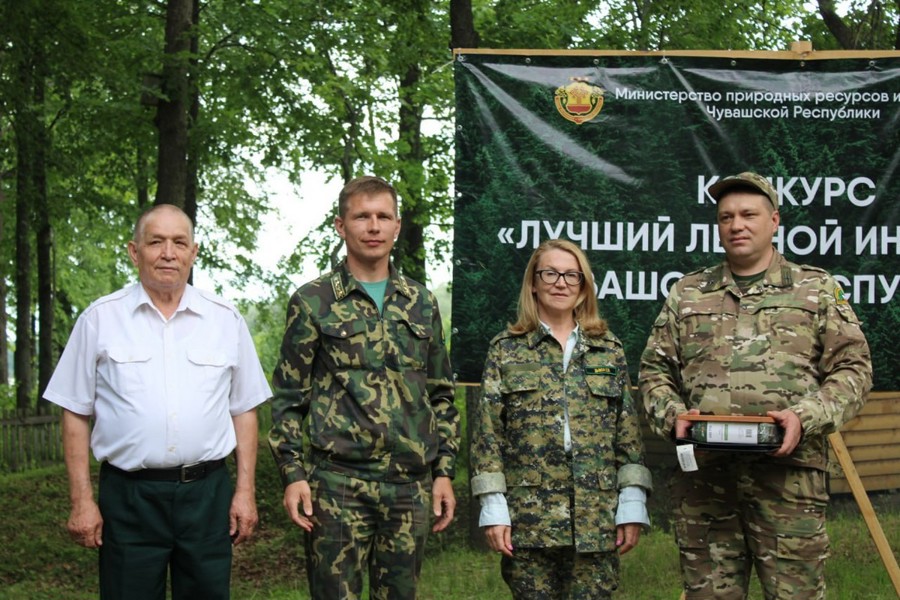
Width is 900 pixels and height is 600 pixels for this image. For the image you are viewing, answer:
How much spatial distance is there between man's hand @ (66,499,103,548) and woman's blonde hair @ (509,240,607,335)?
1622mm

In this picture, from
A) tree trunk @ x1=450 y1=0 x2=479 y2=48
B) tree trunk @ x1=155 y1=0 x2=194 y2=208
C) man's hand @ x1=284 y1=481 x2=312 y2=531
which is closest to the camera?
man's hand @ x1=284 y1=481 x2=312 y2=531

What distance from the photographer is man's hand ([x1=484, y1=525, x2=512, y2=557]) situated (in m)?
3.75

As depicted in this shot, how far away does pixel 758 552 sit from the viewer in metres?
3.73

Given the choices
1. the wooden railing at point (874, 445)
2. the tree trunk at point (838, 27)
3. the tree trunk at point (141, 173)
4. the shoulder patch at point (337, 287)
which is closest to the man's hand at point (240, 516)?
the shoulder patch at point (337, 287)

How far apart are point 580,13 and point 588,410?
961 centimetres

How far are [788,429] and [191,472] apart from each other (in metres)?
2.04

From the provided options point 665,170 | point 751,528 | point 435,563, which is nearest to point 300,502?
point 751,528

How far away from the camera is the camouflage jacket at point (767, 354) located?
3682 millimetres

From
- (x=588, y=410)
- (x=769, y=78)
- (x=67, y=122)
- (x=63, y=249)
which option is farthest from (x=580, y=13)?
(x=63, y=249)

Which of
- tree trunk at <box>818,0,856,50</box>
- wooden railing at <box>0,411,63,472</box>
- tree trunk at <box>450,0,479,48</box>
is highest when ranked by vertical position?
tree trunk at <box>818,0,856,50</box>

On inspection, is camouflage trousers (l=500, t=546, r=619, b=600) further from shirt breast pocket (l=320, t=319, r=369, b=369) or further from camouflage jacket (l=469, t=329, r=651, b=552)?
shirt breast pocket (l=320, t=319, r=369, b=369)

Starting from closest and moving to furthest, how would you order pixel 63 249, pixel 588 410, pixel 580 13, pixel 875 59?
pixel 588 410
pixel 875 59
pixel 580 13
pixel 63 249

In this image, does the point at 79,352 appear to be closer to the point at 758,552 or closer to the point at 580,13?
the point at 758,552

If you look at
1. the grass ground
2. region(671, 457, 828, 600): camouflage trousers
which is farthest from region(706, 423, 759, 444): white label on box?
the grass ground
